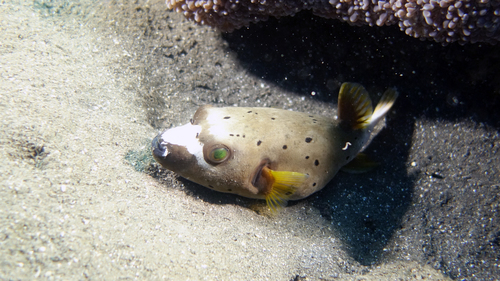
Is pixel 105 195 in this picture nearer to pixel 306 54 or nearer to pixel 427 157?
pixel 306 54

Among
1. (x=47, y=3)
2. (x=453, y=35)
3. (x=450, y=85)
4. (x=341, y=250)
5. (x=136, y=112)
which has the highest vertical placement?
(x=453, y=35)

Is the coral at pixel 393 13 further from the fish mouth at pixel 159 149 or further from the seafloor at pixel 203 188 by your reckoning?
the fish mouth at pixel 159 149

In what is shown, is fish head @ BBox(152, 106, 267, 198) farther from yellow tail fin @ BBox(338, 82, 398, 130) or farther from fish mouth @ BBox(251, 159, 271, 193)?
yellow tail fin @ BBox(338, 82, 398, 130)

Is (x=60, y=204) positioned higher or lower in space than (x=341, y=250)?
higher

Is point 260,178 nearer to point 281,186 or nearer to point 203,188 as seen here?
point 281,186

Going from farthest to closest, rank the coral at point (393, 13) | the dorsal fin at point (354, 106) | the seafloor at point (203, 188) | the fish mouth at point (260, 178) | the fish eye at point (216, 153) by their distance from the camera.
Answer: the dorsal fin at point (354, 106), the fish mouth at point (260, 178), the fish eye at point (216, 153), the coral at point (393, 13), the seafloor at point (203, 188)

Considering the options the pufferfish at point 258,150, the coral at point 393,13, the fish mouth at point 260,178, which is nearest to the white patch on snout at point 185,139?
the pufferfish at point 258,150

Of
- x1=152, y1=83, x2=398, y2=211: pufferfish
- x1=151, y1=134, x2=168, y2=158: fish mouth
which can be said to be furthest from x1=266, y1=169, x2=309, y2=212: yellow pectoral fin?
x1=151, y1=134, x2=168, y2=158: fish mouth

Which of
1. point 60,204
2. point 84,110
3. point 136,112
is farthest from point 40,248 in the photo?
point 136,112

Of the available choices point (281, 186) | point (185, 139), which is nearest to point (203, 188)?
point (185, 139)
